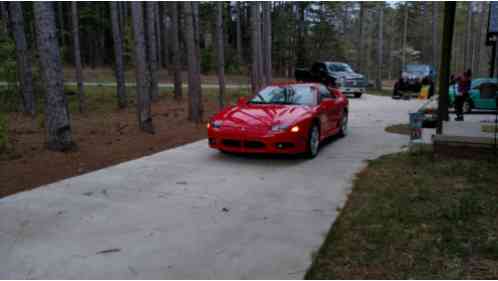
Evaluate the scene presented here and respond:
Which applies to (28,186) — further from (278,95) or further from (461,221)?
(461,221)

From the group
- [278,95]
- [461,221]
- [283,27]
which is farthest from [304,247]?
[283,27]

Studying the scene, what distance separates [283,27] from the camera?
36781 mm

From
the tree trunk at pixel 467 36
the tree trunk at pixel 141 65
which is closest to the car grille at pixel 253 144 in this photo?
the tree trunk at pixel 141 65

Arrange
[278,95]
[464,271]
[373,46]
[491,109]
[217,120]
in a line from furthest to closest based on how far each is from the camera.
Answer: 1. [373,46]
2. [491,109]
3. [278,95]
4. [217,120]
5. [464,271]

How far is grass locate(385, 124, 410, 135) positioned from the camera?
9892 millimetres

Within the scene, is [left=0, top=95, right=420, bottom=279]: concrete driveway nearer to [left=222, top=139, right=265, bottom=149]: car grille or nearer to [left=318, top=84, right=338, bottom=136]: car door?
[left=222, top=139, right=265, bottom=149]: car grille

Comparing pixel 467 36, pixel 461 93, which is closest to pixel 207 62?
pixel 467 36

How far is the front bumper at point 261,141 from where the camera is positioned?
6.55 metres

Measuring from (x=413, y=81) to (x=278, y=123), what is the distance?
1726 centimetres

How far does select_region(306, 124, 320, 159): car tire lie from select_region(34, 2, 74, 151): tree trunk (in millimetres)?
4373

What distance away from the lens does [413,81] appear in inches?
844

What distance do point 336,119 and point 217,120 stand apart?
9.56 ft

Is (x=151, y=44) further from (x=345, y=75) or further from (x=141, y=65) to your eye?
(x=345, y=75)

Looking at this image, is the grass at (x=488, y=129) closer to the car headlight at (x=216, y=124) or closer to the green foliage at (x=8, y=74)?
the car headlight at (x=216, y=124)
